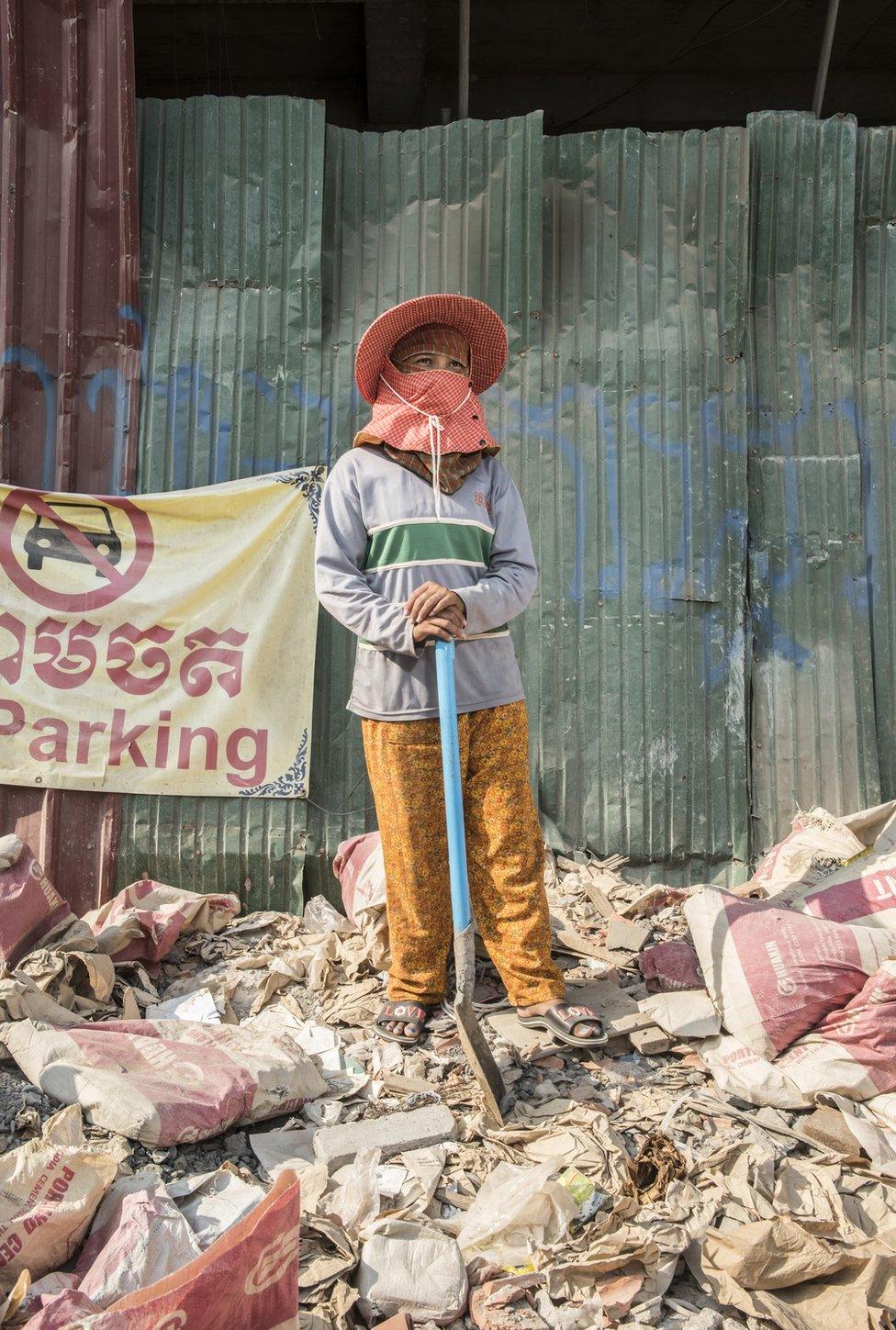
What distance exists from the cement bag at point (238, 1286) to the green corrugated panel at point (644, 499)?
2.77m

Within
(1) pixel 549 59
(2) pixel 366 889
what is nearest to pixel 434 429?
(2) pixel 366 889

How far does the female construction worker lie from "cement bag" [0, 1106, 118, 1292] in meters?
1.09

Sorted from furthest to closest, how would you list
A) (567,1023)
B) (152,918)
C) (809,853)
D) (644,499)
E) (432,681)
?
(644,499) → (809,853) → (152,918) → (432,681) → (567,1023)

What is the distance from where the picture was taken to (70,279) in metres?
4.56

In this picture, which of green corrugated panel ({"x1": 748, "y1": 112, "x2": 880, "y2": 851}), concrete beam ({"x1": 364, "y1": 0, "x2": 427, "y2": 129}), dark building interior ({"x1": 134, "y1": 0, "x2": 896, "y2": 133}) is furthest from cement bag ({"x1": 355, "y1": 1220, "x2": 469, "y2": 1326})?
dark building interior ({"x1": 134, "y1": 0, "x2": 896, "y2": 133})

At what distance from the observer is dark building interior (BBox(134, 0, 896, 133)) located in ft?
22.3

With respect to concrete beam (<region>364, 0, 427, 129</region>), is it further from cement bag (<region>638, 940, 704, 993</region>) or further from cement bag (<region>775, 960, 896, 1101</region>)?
cement bag (<region>775, 960, 896, 1101</region>)

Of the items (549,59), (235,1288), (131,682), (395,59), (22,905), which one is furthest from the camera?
(549,59)

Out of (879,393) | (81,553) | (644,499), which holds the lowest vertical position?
(81,553)

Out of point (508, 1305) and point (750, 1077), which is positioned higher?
point (750, 1077)

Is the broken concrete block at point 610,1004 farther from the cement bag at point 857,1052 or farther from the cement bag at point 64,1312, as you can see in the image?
the cement bag at point 64,1312

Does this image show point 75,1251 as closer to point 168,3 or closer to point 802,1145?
point 802,1145

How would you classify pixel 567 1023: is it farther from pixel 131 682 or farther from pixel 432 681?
pixel 131 682

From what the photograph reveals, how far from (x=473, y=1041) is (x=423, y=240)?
3.58 metres
